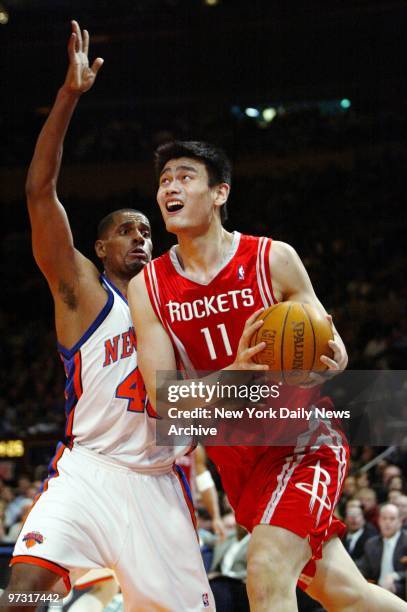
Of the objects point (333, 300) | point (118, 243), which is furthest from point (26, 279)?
point (118, 243)

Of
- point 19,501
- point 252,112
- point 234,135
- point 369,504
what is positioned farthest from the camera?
point 252,112

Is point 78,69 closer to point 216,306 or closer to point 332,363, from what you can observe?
point 216,306

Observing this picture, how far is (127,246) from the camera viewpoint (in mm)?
3941

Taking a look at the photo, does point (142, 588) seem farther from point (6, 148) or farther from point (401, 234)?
point (6, 148)

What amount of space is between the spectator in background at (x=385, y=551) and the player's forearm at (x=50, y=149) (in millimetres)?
3908

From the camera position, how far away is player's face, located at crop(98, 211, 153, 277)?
12.9ft

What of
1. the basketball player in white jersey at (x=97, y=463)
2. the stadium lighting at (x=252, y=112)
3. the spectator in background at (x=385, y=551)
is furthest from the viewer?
the stadium lighting at (x=252, y=112)

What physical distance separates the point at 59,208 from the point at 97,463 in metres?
1.05

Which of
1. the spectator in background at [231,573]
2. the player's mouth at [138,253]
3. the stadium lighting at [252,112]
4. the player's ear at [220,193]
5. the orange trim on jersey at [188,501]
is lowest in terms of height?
the spectator in background at [231,573]

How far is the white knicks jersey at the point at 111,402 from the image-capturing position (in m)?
3.55

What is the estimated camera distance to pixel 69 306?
367 centimetres

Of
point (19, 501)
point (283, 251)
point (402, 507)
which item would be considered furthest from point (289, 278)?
point (19, 501)

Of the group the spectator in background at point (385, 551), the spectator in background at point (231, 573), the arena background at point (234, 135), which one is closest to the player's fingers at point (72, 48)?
the spectator in background at point (231, 573)

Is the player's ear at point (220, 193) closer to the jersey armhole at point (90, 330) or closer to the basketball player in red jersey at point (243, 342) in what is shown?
the basketball player in red jersey at point (243, 342)
